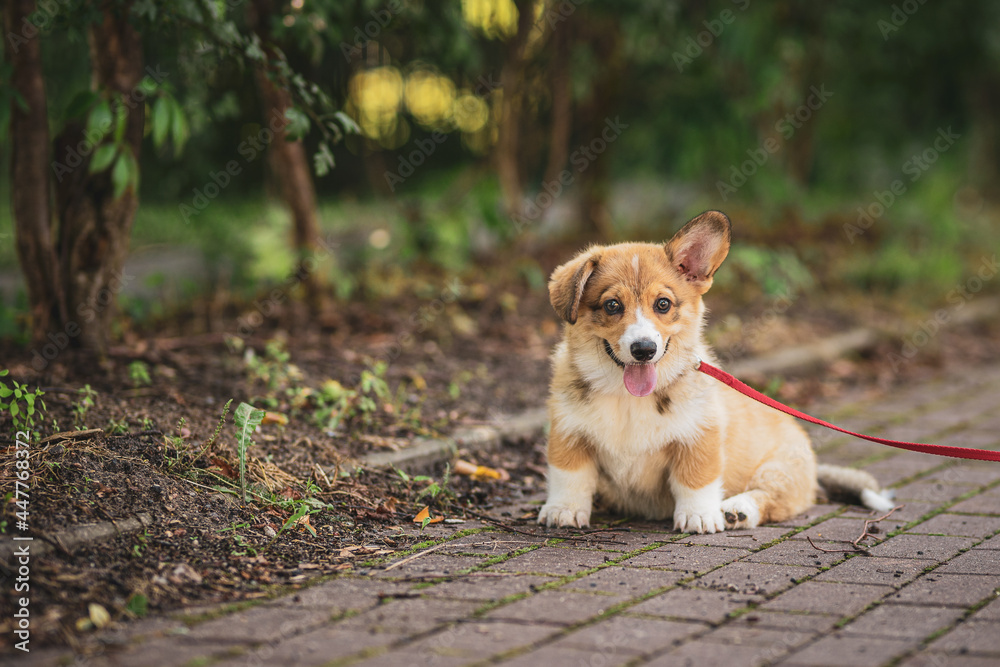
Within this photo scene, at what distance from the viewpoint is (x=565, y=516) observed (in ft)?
13.5

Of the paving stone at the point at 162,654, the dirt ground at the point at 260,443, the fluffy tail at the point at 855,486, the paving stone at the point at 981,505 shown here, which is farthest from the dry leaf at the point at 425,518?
the paving stone at the point at 981,505

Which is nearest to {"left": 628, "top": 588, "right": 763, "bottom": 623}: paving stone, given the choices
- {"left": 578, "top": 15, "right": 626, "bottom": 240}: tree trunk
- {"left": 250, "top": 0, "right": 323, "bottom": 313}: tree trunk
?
{"left": 250, "top": 0, "right": 323, "bottom": 313}: tree trunk

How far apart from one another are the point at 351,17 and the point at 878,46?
8994mm

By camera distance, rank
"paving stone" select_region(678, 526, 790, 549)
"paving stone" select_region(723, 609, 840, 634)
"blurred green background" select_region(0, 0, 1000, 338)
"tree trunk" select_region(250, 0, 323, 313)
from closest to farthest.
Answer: "paving stone" select_region(723, 609, 840, 634) < "paving stone" select_region(678, 526, 790, 549) < "tree trunk" select_region(250, 0, 323, 313) < "blurred green background" select_region(0, 0, 1000, 338)

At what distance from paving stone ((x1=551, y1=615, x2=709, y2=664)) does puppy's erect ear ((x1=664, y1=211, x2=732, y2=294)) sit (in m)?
1.64

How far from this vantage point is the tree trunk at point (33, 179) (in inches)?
200

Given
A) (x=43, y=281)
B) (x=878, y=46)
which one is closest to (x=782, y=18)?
(x=878, y=46)

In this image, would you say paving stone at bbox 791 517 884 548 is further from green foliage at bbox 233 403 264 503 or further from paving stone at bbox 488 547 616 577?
green foliage at bbox 233 403 264 503

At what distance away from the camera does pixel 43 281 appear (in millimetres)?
5355

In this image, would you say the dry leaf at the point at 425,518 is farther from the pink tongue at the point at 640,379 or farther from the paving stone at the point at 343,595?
the pink tongue at the point at 640,379

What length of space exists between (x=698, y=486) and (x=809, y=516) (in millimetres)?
764

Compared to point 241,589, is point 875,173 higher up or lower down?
higher up

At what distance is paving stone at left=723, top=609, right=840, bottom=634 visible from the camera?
294 cm

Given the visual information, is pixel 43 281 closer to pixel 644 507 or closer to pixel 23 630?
pixel 23 630
